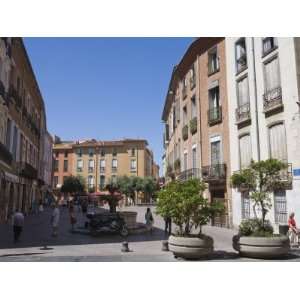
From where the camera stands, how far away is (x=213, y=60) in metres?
20.5

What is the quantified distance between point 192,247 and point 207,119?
40.3 feet

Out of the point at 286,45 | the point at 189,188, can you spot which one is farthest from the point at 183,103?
the point at 189,188

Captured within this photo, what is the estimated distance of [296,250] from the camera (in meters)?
10.9

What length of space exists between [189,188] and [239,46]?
36.5 feet

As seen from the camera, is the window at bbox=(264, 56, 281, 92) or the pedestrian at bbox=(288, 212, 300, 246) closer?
the pedestrian at bbox=(288, 212, 300, 246)

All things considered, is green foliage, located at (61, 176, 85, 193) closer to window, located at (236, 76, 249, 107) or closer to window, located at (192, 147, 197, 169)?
window, located at (192, 147, 197, 169)

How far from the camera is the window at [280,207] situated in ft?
46.8

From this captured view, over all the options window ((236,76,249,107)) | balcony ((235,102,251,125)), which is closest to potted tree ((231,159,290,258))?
balcony ((235,102,251,125))

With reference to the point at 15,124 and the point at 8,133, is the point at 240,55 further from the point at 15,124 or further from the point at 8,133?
the point at 15,124

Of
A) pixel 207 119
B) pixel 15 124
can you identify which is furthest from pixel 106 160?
pixel 207 119

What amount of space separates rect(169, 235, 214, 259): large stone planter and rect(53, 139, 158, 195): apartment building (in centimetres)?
4722

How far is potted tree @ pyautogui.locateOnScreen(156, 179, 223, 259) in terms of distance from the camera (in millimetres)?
9305

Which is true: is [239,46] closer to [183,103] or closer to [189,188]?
[183,103]
